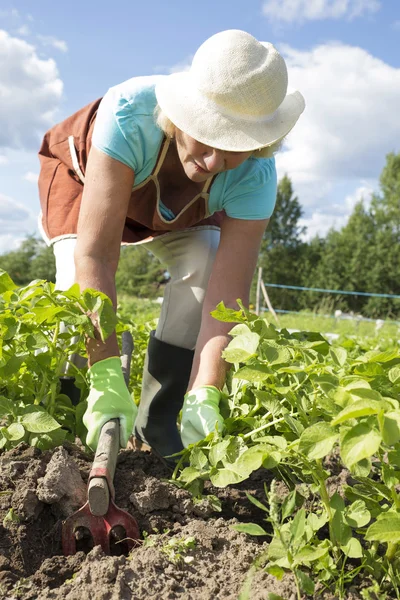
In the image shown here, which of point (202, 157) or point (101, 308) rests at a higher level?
point (202, 157)

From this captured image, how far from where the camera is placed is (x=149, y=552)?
125 centimetres

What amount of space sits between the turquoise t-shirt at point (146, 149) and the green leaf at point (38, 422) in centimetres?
92

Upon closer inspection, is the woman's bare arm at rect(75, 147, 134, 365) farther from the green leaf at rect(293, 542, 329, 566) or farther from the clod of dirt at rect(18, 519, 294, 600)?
the green leaf at rect(293, 542, 329, 566)

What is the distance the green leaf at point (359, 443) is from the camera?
93 centimetres

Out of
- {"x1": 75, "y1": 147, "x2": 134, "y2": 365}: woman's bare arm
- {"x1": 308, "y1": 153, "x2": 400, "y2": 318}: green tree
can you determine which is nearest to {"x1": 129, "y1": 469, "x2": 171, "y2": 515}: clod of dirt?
{"x1": 75, "y1": 147, "x2": 134, "y2": 365}: woman's bare arm

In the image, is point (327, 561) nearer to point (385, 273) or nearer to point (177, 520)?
point (177, 520)

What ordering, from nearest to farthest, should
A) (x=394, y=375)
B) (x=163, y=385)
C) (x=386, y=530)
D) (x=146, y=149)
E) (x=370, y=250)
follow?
(x=386, y=530)
(x=394, y=375)
(x=146, y=149)
(x=163, y=385)
(x=370, y=250)

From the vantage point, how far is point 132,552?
131cm

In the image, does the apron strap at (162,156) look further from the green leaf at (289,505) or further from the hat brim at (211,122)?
the green leaf at (289,505)

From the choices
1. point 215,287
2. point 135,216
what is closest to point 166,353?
point 215,287

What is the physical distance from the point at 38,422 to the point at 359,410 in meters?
0.87

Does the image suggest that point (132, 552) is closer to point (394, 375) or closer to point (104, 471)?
point (104, 471)

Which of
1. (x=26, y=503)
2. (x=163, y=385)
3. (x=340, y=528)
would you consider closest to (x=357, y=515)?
(x=340, y=528)

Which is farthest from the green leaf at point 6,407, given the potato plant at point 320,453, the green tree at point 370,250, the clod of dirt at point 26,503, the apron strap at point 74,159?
the green tree at point 370,250
